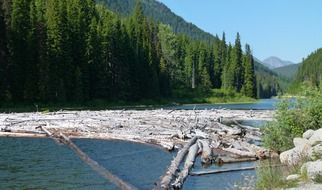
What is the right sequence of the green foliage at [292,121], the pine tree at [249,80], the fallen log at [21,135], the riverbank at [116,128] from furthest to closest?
the pine tree at [249,80] < the fallen log at [21,135] < the riverbank at [116,128] < the green foliage at [292,121]

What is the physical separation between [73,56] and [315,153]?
6331 centimetres

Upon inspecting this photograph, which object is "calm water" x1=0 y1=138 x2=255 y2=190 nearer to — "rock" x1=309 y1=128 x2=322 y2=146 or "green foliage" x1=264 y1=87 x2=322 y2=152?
"green foliage" x1=264 y1=87 x2=322 y2=152

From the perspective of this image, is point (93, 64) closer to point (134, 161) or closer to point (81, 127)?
point (81, 127)

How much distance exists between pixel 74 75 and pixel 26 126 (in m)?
38.9

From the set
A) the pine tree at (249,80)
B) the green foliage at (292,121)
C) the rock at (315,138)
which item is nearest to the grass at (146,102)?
→ the pine tree at (249,80)

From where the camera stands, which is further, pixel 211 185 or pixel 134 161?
pixel 134 161

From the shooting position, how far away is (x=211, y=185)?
1836 centimetres

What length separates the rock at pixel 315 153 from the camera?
57.1 ft

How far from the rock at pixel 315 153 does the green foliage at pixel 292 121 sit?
5644 mm

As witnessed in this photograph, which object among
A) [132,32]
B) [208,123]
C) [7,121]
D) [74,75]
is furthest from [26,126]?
[132,32]

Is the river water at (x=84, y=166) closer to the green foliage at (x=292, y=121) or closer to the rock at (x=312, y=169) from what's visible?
the green foliage at (x=292, y=121)

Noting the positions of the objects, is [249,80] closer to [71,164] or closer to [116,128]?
[116,128]

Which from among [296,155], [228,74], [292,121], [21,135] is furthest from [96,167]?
[228,74]

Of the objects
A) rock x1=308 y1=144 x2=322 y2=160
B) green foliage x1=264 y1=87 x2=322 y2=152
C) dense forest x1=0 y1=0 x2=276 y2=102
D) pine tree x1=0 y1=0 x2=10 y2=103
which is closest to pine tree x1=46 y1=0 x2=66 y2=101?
dense forest x1=0 y1=0 x2=276 y2=102
